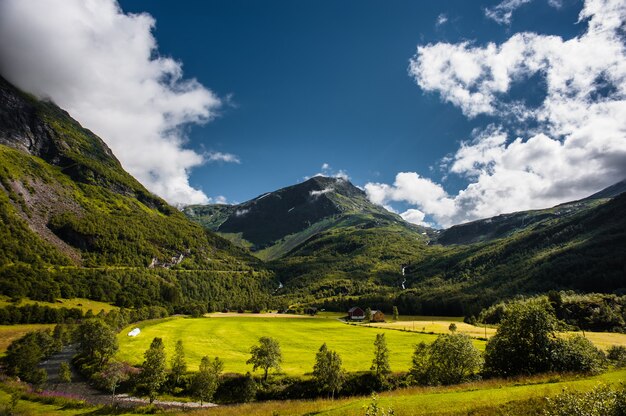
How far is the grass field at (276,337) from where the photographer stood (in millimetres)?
97062

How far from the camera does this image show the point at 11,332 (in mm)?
129750

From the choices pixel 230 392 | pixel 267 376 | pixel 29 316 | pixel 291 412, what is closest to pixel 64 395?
pixel 230 392

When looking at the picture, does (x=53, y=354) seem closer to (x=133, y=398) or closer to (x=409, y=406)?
(x=133, y=398)

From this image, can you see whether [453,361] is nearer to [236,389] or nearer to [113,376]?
[236,389]

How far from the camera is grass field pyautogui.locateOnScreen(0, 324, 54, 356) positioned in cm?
11627

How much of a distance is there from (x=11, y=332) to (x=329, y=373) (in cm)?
12350

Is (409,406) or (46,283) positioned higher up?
(46,283)

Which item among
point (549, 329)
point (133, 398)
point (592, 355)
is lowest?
point (133, 398)

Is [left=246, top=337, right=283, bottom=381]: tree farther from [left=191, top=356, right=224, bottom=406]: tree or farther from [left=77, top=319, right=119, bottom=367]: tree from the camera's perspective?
[left=77, top=319, right=119, bottom=367]: tree

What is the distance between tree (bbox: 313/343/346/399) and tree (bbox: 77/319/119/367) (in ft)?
203

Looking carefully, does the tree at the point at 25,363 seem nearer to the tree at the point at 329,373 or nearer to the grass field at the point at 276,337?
the grass field at the point at 276,337

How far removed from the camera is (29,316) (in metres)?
149

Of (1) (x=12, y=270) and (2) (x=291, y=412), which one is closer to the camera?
Answer: (2) (x=291, y=412)

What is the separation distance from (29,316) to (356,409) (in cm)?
16999
